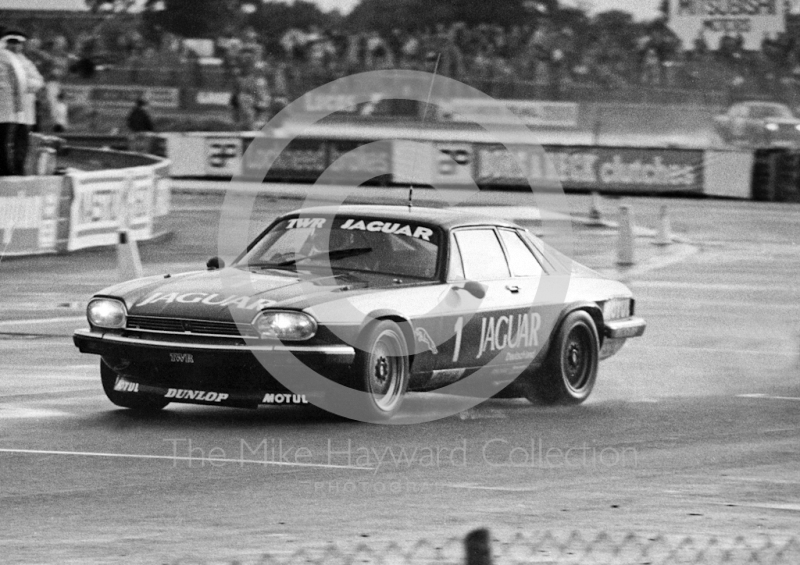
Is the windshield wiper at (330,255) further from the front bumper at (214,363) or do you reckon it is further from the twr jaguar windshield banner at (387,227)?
the front bumper at (214,363)

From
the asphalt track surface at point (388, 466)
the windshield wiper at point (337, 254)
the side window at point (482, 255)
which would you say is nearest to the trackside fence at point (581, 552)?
the asphalt track surface at point (388, 466)

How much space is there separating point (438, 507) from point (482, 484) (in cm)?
59

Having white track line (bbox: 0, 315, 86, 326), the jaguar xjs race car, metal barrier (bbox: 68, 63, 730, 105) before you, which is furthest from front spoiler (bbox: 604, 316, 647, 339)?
metal barrier (bbox: 68, 63, 730, 105)

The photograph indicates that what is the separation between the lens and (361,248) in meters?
9.12

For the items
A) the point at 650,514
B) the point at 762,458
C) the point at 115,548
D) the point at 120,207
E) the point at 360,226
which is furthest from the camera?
the point at 120,207

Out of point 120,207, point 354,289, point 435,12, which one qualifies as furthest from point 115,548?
point 435,12

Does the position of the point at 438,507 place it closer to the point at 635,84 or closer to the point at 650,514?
the point at 650,514

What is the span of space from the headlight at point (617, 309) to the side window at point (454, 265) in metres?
1.40

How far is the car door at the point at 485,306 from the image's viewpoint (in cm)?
899

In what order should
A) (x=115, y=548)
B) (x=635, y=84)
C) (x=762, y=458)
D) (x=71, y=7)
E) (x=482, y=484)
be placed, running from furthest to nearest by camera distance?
1. (x=71, y=7)
2. (x=635, y=84)
3. (x=762, y=458)
4. (x=482, y=484)
5. (x=115, y=548)

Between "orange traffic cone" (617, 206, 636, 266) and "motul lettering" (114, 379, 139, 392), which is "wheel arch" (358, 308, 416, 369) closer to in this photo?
"motul lettering" (114, 379, 139, 392)

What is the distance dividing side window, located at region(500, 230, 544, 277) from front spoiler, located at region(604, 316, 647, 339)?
702 millimetres

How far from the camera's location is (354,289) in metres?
8.59

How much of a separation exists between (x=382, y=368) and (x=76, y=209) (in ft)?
42.3
